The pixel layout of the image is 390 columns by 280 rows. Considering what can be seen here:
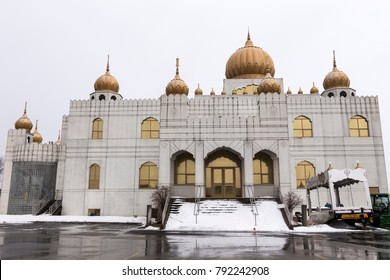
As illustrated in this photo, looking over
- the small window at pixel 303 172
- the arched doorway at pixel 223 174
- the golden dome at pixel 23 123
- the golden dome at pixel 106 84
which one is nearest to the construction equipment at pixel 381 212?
the small window at pixel 303 172

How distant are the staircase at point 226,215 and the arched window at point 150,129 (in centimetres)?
914

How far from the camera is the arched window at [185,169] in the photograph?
30.1m

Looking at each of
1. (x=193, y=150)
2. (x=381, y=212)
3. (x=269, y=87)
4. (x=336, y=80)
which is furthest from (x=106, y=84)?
(x=381, y=212)

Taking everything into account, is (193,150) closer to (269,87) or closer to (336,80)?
(269,87)

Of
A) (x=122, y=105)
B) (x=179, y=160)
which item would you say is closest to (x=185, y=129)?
(x=179, y=160)

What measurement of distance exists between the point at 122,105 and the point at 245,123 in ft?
40.7

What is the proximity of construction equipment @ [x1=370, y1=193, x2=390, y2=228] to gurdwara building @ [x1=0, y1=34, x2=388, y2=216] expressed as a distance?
609cm

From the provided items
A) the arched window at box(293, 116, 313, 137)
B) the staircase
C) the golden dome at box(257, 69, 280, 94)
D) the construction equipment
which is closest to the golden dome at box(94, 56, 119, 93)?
the golden dome at box(257, 69, 280, 94)

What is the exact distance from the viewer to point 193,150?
2845 cm

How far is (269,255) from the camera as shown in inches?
370

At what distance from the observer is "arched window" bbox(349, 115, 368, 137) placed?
107 feet

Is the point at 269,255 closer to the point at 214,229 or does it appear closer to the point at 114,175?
the point at 214,229

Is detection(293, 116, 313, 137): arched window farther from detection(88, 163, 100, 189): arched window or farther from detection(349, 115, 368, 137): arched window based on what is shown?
detection(88, 163, 100, 189): arched window

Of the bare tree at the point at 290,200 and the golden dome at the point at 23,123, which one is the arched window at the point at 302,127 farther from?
the golden dome at the point at 23,123
